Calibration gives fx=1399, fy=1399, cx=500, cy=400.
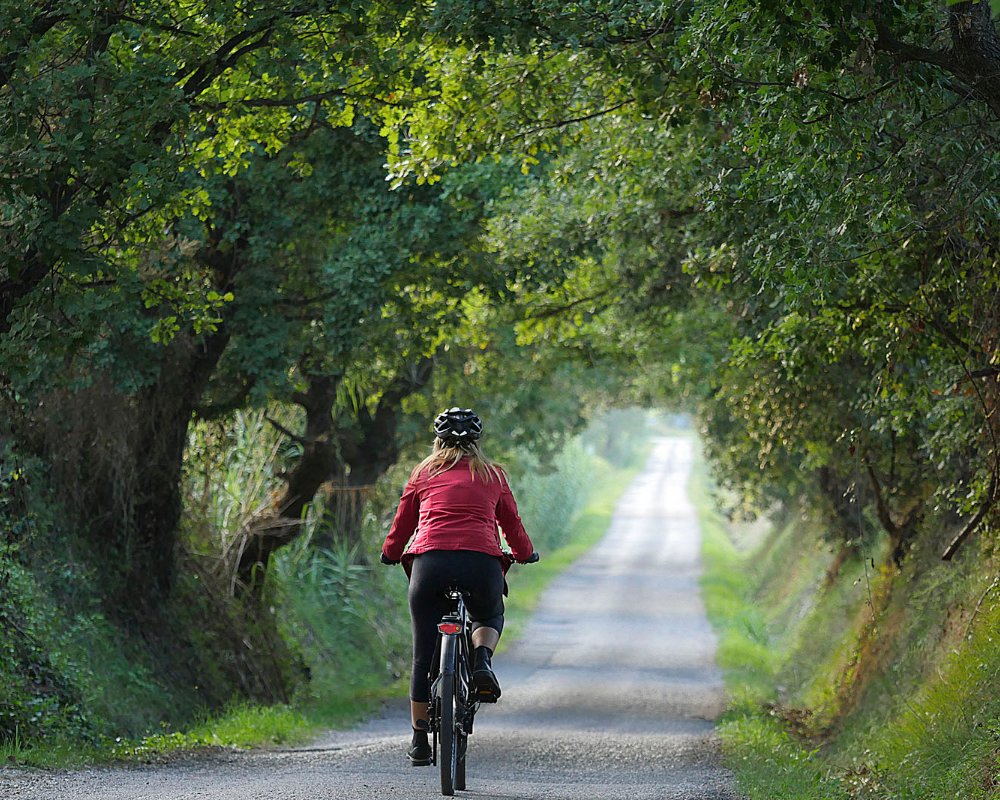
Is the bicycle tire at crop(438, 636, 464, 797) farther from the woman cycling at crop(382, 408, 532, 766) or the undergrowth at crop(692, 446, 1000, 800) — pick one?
the undergrowth at crop(692, 446, 1000, 800)

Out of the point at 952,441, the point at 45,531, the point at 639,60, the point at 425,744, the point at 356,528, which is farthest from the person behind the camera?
the point at 356,528

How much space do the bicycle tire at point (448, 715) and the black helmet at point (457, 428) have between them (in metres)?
1.23

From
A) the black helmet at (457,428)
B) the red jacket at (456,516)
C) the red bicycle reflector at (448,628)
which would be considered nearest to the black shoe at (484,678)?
the red bicycle reflector at (448,628)

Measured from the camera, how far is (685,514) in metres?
70.3

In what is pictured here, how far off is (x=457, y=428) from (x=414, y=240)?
233 inches

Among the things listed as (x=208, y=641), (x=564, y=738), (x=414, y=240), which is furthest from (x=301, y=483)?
(x=564, y=738)

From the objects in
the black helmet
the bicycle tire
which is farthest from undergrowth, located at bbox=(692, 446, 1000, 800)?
the black helmet

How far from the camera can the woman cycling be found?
8281mm

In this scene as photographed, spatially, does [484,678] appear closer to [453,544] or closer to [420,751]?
[420,751]

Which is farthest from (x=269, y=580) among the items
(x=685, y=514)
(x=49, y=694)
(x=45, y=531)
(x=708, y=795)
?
(x=685, y=514)

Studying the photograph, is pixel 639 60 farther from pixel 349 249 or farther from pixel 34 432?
pixel 34 432

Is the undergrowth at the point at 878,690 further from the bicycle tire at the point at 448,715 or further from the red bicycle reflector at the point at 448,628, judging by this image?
the red bicycle reflector at the point at 448,628

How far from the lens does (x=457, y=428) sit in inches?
337

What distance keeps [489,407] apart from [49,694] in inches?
597
